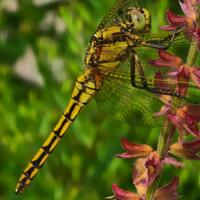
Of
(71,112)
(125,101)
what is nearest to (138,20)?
(125,101)

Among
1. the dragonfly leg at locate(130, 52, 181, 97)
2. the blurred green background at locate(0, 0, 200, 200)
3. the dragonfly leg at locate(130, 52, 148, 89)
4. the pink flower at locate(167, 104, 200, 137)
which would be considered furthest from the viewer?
the blurred green background at locate(0, 0, 200, 200)

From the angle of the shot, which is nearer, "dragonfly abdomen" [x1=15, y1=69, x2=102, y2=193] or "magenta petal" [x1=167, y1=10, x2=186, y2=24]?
"magenta petal" [x1=167, y1=10, x2=186, y2=24]

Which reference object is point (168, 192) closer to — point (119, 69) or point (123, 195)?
point (123, 195)

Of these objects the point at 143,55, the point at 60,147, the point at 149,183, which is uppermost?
the point at 143,55

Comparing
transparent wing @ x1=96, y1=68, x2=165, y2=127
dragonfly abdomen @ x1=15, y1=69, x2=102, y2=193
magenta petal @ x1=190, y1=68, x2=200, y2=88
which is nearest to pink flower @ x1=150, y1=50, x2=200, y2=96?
magenta petal @ x1=190, y1=68, x2=200, y2=88

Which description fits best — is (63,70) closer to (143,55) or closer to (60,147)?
(60,147)

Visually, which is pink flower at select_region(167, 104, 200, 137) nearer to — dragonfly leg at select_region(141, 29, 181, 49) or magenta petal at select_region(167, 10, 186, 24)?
magenta petal at select_region(167, 10, 186, 24)

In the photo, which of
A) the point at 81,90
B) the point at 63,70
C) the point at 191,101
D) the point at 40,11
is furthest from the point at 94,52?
the point at 40,11
